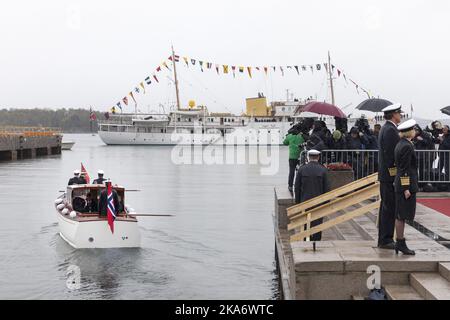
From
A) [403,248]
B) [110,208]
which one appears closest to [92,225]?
[110,208]

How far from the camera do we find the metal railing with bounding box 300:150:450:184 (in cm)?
→ 1747

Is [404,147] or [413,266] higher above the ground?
[404,147]

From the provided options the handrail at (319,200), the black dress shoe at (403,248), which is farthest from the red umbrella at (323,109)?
the black dress shoe at (403,248)

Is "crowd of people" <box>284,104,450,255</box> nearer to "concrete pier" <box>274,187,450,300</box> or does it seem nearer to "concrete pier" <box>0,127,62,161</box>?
"concrete pier" <box>274,187,450,300</box>

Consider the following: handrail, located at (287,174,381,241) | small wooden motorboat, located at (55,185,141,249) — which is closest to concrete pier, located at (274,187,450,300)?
handrail, located at (287,174,381,241)

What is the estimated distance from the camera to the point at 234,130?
127m

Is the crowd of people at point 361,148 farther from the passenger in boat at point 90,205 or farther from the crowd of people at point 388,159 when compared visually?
the passenger in boat at point 90,205

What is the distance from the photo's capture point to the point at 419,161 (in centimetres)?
1761

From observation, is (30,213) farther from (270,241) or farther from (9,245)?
(270,241)

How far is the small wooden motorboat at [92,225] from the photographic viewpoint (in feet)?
63.3

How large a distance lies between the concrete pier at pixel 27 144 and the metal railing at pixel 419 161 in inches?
2571

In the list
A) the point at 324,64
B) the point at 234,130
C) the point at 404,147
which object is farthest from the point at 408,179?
the point at 234,130

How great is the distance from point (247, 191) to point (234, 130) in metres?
85.1

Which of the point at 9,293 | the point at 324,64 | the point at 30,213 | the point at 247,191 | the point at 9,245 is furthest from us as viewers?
the point at 324,64
